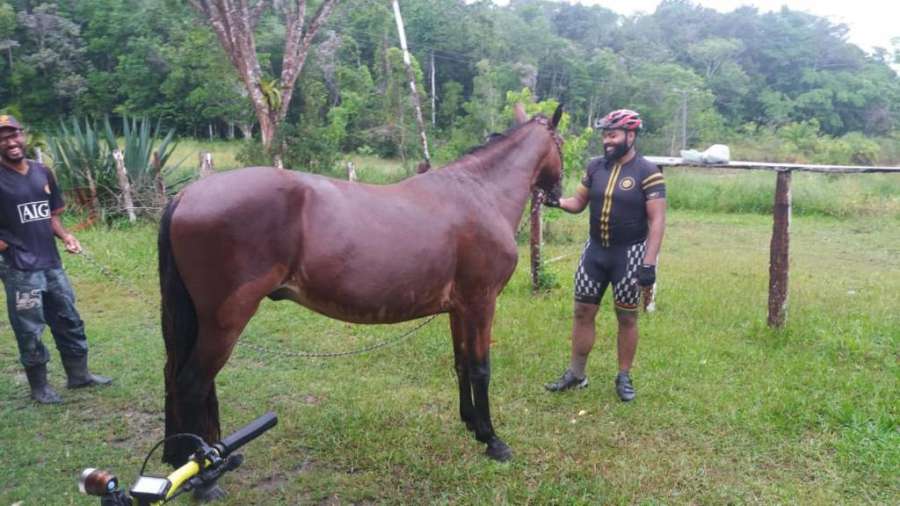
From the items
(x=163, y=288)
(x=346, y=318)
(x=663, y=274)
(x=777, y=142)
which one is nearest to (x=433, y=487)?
(x=346, y=318)

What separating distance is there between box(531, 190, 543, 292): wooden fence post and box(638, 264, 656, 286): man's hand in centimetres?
263

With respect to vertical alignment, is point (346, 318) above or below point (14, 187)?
below

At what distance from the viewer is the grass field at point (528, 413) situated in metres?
3.12

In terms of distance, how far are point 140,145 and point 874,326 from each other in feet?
34.9

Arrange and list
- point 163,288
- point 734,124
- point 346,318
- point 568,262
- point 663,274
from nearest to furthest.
A: point 163,288, point 346,318, point 663,274, point 568,262, point 734,124

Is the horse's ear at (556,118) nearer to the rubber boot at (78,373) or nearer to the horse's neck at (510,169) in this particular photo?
the horse's neck at (510,169)

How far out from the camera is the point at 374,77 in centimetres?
3659

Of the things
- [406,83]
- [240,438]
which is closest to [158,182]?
[240,438]

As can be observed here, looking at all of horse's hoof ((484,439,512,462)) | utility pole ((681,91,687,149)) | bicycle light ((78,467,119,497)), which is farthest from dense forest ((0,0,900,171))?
bicycle light ((78,467,119,497))

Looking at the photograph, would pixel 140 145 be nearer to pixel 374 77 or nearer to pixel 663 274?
pixel 663 274

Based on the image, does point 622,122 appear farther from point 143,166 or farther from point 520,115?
point 143,166

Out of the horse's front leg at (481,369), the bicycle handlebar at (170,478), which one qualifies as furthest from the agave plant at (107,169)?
the bicycle handlebar at (170,478)

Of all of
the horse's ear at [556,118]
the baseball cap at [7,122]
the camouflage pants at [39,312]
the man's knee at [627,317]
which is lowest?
the man's knee at [627,317]

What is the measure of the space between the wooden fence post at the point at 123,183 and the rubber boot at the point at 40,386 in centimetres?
637
